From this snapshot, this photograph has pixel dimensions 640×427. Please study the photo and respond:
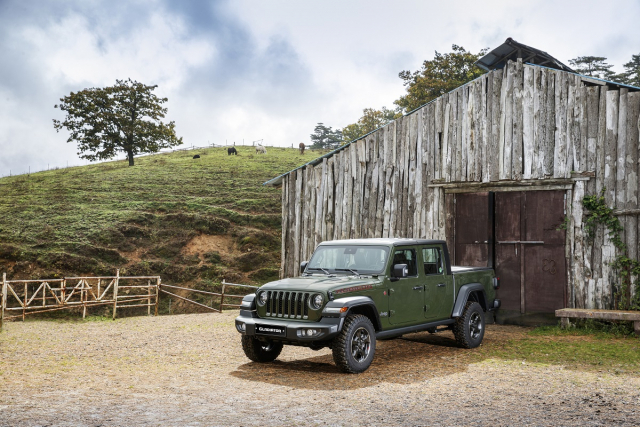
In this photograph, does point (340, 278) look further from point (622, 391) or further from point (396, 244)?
point (622, 391)

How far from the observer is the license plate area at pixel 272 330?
25.4 feet

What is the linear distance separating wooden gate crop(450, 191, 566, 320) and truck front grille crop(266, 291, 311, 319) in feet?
22.6

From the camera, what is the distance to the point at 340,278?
8461mm

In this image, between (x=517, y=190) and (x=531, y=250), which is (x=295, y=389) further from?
(x=517, y=190)

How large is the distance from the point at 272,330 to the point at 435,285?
118 inches

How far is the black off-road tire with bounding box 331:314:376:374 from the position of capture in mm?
7637

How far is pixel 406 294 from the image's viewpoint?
8734 mm

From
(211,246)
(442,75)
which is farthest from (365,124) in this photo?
(211,246)

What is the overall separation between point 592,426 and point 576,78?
8941mm

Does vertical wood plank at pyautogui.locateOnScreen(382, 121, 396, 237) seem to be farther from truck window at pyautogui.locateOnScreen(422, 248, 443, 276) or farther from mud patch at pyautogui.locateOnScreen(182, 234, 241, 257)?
mud patch at pyautogui.locateOnScreen(182, 234, 241, 257)

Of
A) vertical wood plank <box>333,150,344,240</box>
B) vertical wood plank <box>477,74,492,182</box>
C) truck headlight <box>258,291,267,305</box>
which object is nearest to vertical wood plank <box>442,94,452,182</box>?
vertical wood plank <box>477,74,492,182</box>

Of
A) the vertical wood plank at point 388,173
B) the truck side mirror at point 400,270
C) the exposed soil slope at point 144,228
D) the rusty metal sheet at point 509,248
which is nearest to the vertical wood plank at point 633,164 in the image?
the rusty metal sheet at point 509,248

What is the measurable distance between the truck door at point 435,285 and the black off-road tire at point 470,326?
363 mm

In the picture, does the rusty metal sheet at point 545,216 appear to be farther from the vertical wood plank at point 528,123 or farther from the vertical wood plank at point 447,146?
the vertical wood plank at point 447,146
